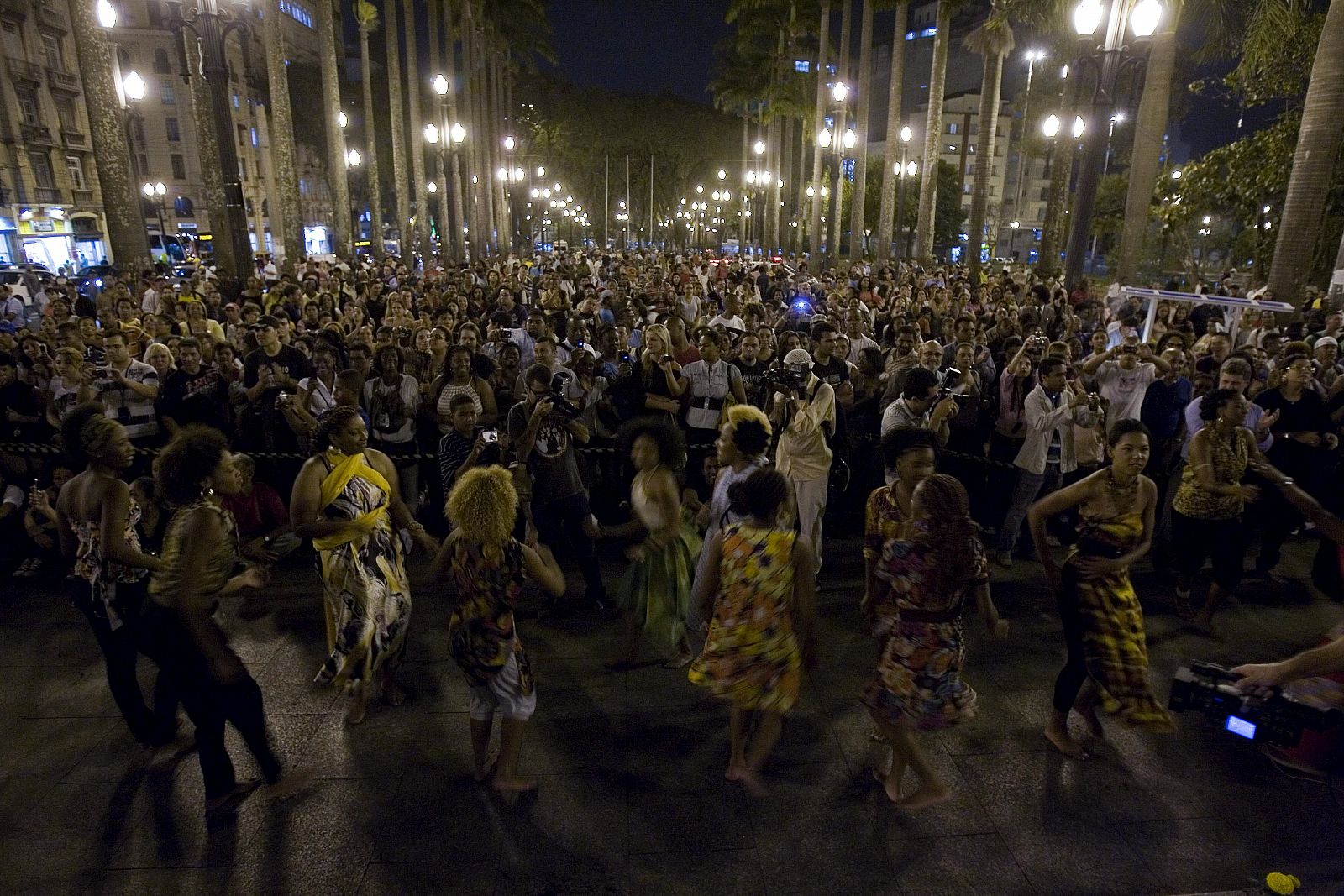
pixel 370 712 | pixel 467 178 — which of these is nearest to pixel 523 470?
pixel 370 712

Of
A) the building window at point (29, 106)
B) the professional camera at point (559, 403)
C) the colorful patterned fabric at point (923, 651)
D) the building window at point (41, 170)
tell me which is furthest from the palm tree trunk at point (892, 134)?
the building window at point (41, 170)

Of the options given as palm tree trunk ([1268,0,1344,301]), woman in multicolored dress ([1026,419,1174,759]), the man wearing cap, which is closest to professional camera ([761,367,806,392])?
the man wearing cap

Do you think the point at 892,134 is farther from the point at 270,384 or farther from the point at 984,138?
the point at 270,384

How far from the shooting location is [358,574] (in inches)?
169

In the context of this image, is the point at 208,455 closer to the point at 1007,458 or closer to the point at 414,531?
the point at 414,531

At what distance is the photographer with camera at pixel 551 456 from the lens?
5.70m

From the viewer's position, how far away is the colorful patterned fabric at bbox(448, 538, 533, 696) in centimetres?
373

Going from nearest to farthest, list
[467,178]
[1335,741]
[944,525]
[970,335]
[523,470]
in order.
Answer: [944,525] → [1335,741] → [523,470] → [970,335] → [467,178]

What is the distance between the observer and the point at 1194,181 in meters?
21.2

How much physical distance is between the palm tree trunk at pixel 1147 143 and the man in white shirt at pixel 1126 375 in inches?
566

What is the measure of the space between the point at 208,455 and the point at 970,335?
26.0ft

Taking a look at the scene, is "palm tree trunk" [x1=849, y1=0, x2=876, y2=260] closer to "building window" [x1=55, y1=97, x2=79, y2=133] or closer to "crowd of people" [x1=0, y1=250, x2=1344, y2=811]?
"crowd of people" [x1=0, y1=250, x2=1344, y2=811]

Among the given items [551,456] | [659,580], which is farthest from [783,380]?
[659,580]

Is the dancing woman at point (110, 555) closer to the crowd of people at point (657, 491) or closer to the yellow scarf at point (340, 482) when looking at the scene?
the crowd of people at point (657, 491)
